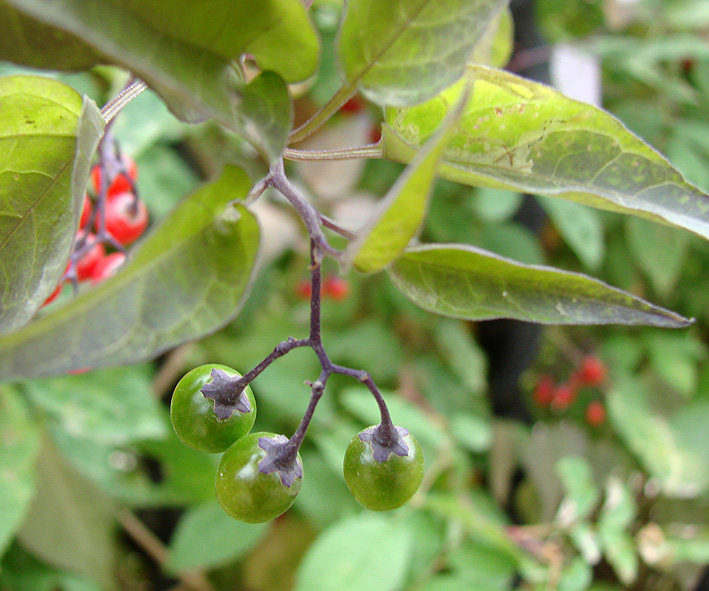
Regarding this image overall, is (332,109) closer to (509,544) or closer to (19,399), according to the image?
(19,399)

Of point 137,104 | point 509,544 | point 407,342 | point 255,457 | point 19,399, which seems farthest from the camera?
point 407,342

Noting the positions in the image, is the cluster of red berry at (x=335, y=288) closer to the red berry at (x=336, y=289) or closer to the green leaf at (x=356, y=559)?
the red berry at (x=336, y=289)

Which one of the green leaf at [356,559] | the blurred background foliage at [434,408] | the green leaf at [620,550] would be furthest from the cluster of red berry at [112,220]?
the green leaf at [620,550]

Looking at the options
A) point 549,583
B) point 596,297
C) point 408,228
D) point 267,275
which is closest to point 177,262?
point 408,228

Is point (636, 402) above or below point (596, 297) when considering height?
below

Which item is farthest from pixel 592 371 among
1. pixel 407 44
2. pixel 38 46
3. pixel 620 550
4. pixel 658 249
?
pixel 38 46

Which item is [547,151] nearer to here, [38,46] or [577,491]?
[38,46]
